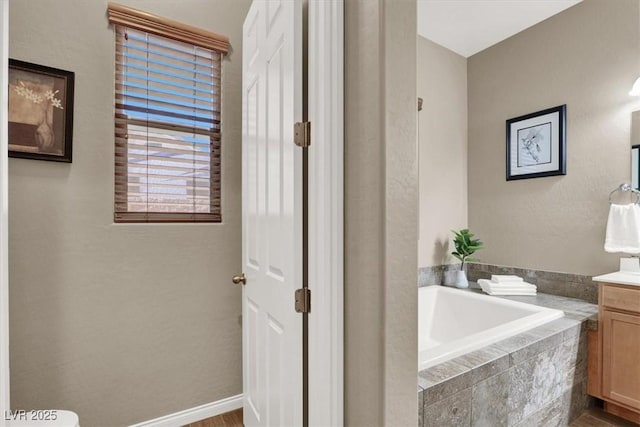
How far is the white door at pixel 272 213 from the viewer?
3.96 ft

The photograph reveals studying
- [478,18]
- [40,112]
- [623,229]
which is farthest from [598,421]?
[40,112]

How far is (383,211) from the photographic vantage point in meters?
0.99

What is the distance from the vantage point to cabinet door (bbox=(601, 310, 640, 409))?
1924 millimetres

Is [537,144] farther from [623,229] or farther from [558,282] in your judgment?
[558,282]

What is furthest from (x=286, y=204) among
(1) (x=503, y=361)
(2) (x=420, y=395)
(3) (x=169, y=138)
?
(1) (x=503, y=361)

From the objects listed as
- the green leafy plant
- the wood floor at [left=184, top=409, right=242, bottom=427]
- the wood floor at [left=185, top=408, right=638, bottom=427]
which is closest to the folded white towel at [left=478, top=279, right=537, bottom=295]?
the green leafy plant

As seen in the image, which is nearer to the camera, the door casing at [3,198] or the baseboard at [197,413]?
the door casing at [3,198]

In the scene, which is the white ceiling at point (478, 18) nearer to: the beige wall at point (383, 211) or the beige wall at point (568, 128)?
the beige wall at point (568, 128)

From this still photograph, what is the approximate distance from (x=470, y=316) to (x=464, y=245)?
619 mm

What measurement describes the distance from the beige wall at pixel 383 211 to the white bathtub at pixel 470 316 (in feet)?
2.71

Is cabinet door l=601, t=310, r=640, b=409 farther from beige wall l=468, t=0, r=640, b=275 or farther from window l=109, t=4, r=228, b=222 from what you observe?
window l=109, t=4, r=228, b=222

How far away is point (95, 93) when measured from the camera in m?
1.77

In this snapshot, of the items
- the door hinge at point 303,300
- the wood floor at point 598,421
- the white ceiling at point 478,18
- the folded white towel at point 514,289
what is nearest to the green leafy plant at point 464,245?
the folded white towel at point 514,289

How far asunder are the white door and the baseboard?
274mm
